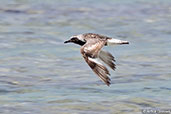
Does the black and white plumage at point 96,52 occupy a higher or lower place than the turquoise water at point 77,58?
higher

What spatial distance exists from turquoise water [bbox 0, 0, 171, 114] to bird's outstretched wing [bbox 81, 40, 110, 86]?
0.91 meters

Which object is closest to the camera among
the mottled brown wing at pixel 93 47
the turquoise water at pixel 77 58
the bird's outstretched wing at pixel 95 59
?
the bird's outstretched wing at pixel 95 59

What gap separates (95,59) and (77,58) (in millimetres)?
4088

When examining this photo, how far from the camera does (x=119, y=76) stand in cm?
→ 1016

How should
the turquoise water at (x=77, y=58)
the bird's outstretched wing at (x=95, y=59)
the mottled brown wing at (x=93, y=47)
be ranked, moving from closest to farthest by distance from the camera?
the bird's outstretched wing at (x=95, y=59) < the mottled brown wing at (x=93, y=47) < the turquoise water at (x=77, y=58)

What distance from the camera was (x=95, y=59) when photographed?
7.44 m

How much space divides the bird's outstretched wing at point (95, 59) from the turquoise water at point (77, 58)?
0.91 m

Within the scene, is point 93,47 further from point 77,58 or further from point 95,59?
point 77,58

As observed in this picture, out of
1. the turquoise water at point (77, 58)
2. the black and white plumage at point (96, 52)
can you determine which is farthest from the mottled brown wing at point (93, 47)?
the turquoise water at point (77, 58)

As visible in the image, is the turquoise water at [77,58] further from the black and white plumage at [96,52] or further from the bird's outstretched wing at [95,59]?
the bird's outstretched wing at [95,59]

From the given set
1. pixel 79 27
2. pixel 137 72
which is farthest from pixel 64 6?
pixel 137 72

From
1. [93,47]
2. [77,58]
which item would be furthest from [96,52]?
[77,58]

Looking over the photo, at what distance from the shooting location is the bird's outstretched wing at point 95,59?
23.6 feet

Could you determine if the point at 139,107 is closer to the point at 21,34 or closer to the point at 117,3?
the point at 21,34
